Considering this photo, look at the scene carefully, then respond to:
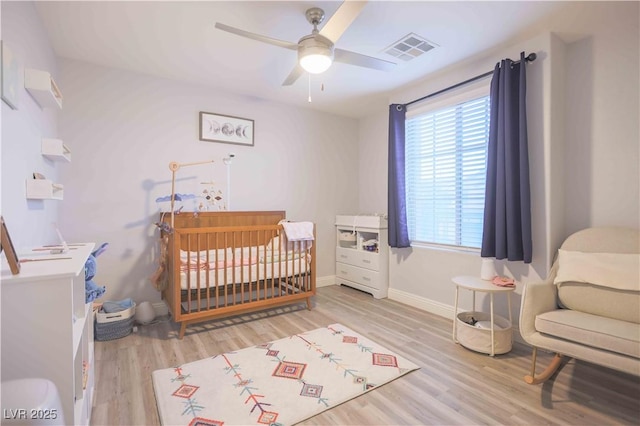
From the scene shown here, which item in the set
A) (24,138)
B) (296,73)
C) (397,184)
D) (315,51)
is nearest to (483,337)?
(397,184)

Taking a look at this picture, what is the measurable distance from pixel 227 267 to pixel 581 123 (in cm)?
305

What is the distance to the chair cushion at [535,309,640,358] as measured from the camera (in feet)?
4.87

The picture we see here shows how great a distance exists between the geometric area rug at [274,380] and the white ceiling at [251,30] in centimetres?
231

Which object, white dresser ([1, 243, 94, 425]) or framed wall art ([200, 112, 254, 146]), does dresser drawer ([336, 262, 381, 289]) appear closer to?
framed wall art ([200, 112, 254, 146])

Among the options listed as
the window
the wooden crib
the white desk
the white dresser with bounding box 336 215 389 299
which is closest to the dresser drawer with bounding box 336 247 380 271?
the white dresser with bounding box 336 215 389 299

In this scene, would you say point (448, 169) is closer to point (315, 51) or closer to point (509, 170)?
point (509, 170)

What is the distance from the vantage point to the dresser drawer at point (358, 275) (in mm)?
3615

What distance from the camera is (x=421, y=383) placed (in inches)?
72.9

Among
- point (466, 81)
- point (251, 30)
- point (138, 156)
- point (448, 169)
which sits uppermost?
point (251, 30)

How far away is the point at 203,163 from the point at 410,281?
2498mm

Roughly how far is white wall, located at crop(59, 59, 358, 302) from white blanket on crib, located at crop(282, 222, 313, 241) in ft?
2.55

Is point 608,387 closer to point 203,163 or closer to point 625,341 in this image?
point 625,341

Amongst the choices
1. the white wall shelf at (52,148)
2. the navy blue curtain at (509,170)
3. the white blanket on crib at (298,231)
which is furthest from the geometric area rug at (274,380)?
the white wall shelf at (52,148)

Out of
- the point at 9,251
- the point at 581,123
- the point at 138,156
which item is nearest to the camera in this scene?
the point at 9,251
